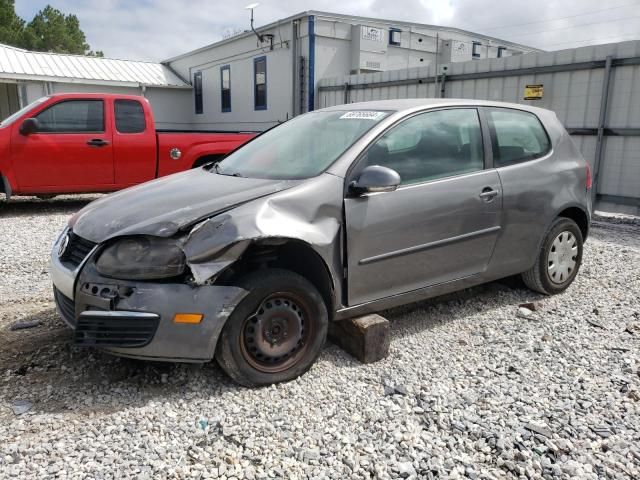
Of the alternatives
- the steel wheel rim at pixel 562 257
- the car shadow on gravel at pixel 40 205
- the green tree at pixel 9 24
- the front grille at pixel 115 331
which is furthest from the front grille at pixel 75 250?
the green tree at pixel 9 24

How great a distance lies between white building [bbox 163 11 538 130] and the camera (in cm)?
1512

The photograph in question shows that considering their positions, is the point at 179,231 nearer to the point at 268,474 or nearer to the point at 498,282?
the point at 268,474

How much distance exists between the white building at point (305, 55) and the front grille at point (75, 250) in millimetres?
12711

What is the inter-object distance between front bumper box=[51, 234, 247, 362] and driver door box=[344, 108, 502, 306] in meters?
0.90

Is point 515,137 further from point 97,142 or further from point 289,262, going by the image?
point 97,142

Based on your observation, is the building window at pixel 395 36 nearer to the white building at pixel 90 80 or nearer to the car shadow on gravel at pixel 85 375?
the white building at pixel 90 80

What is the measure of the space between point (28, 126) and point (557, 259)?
765 centimetres

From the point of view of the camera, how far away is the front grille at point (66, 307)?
306 cm

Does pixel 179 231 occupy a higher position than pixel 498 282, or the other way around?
pixel 179 231

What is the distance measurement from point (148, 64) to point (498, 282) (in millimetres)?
22773

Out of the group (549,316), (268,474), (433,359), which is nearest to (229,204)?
(268,474)

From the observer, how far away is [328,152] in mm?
3549

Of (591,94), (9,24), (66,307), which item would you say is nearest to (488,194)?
(66,307)

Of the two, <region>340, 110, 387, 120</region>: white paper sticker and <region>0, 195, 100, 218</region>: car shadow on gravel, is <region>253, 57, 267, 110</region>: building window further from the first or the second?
<region>340, 110, 387, 120</region>: white paper sticker
